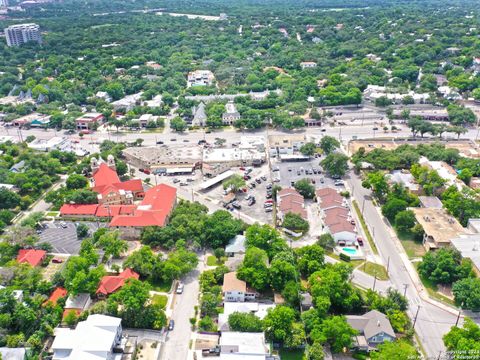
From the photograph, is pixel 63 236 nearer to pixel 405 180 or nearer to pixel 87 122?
pixel 87 122

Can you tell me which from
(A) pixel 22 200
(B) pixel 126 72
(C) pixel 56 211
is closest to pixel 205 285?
(C) pixel 56 211

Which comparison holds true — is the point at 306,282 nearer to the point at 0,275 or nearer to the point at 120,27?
the point at 0,275

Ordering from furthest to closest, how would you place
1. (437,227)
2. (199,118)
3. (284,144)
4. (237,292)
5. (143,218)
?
(199,118), (284,144), (143,218), (437,227), (237,292)

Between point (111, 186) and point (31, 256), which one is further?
point (111, 186)

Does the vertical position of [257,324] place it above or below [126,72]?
above

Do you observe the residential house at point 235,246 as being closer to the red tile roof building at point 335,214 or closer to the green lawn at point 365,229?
the red tile roof building at point 335,214

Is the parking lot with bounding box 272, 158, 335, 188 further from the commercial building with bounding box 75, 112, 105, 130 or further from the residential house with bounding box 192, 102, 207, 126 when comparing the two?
the commercial building with bounding box 75, 112, 105, 130

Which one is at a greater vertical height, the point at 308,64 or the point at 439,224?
the point at 439,224

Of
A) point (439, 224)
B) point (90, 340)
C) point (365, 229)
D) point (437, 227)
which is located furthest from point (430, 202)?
point (90, 340)
